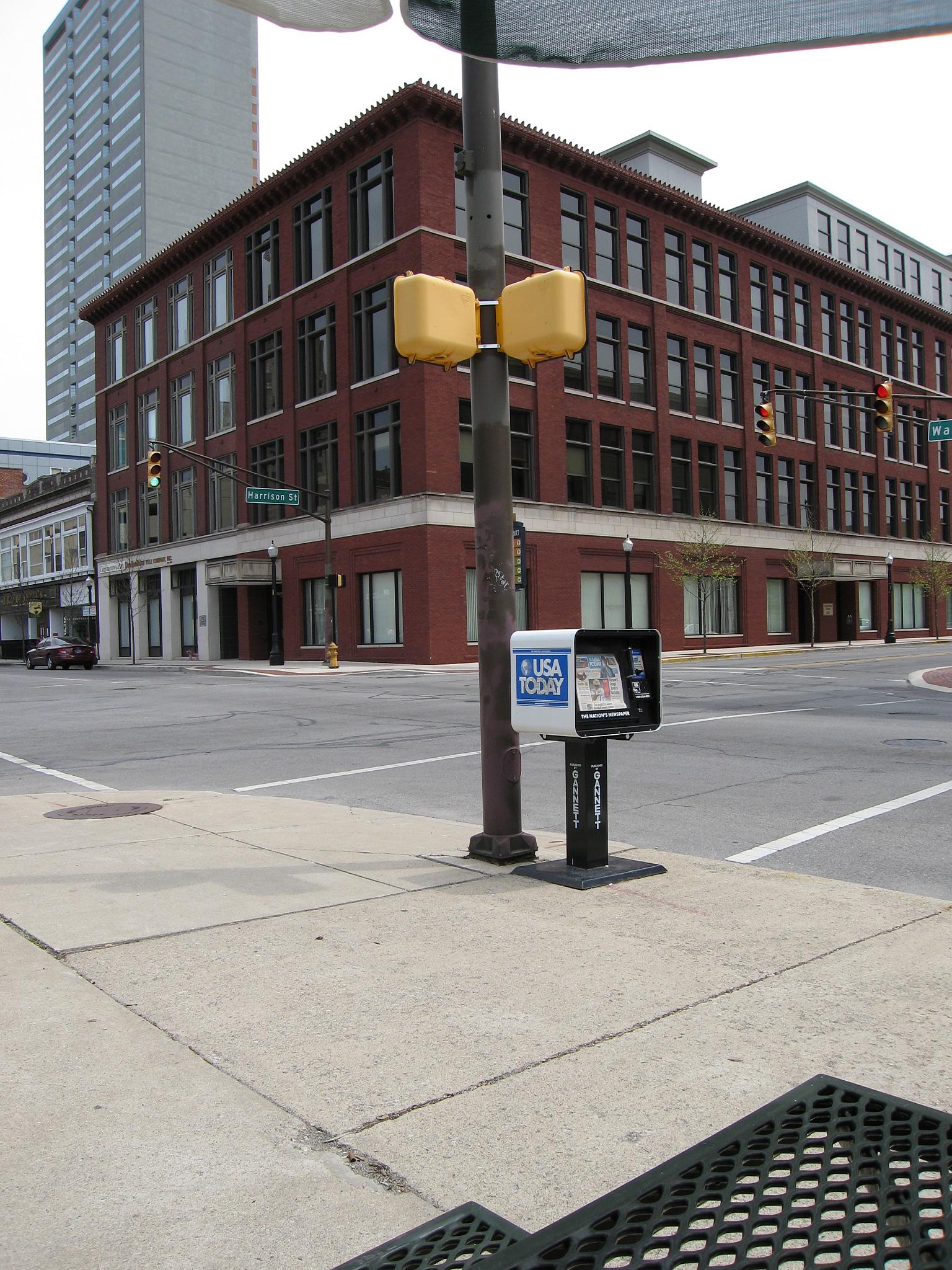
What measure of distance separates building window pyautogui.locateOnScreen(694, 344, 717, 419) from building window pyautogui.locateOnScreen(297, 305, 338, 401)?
1696 centimetres

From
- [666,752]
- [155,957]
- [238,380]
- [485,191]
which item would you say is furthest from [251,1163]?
[238,380]

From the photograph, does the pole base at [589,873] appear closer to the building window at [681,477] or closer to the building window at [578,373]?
the building window at [578,373]

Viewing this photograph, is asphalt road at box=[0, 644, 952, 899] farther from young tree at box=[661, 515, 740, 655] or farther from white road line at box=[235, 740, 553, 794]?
young tree at box=[661, 515, 740, 655]

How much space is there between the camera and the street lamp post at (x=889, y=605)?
53750mm

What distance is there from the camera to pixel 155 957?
459cm

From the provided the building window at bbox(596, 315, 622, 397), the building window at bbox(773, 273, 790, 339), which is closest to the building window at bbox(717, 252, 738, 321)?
the building window at bbox(773, 273, 790, 339)

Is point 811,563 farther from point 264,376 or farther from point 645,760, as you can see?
point 645,760

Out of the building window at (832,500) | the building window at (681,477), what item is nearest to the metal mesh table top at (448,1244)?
the building window at (681,477)

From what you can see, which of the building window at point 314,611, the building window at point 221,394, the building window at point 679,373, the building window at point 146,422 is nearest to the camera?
the building window at point 314,611

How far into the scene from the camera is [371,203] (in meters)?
39.1

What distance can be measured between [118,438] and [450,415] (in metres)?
28.8

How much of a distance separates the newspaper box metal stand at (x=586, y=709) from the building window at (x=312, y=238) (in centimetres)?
3855

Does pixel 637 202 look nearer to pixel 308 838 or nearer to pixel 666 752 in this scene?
pixel 666 752

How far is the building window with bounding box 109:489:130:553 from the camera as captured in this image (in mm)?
57188
